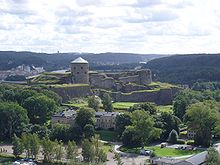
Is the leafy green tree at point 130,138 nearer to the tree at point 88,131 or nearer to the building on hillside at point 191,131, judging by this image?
the tree at point 88,131

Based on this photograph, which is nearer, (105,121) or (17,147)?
(17,147)

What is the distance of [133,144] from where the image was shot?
5391 centimetres

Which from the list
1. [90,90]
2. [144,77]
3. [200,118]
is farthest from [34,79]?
[200,118]

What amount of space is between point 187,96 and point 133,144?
21883 millimetres

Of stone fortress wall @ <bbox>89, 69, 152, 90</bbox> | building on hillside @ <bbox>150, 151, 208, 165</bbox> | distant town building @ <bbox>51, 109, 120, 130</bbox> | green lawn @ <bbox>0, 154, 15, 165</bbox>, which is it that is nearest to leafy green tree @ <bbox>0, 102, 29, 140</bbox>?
distant town building @ <bbox>51, 109, 120, 130</bbox>

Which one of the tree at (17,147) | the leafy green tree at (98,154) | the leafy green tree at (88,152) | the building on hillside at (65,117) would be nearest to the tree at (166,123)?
the building on hillside at (65,117)

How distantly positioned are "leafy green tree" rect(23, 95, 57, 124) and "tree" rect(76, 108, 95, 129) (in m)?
6.90

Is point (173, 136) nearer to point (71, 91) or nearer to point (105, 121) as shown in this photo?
point (105, 121)

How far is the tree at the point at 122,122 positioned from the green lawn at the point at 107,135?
128 centimetres

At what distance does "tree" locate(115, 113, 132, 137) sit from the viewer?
57188 mm

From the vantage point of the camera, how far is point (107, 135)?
59812 mm

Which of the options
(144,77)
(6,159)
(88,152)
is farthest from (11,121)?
(144,77)

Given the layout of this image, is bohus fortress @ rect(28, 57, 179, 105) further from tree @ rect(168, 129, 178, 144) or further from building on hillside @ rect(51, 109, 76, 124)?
tree @ rect(168, 129, 178, 144)

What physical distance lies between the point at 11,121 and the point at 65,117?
6.95 metres
